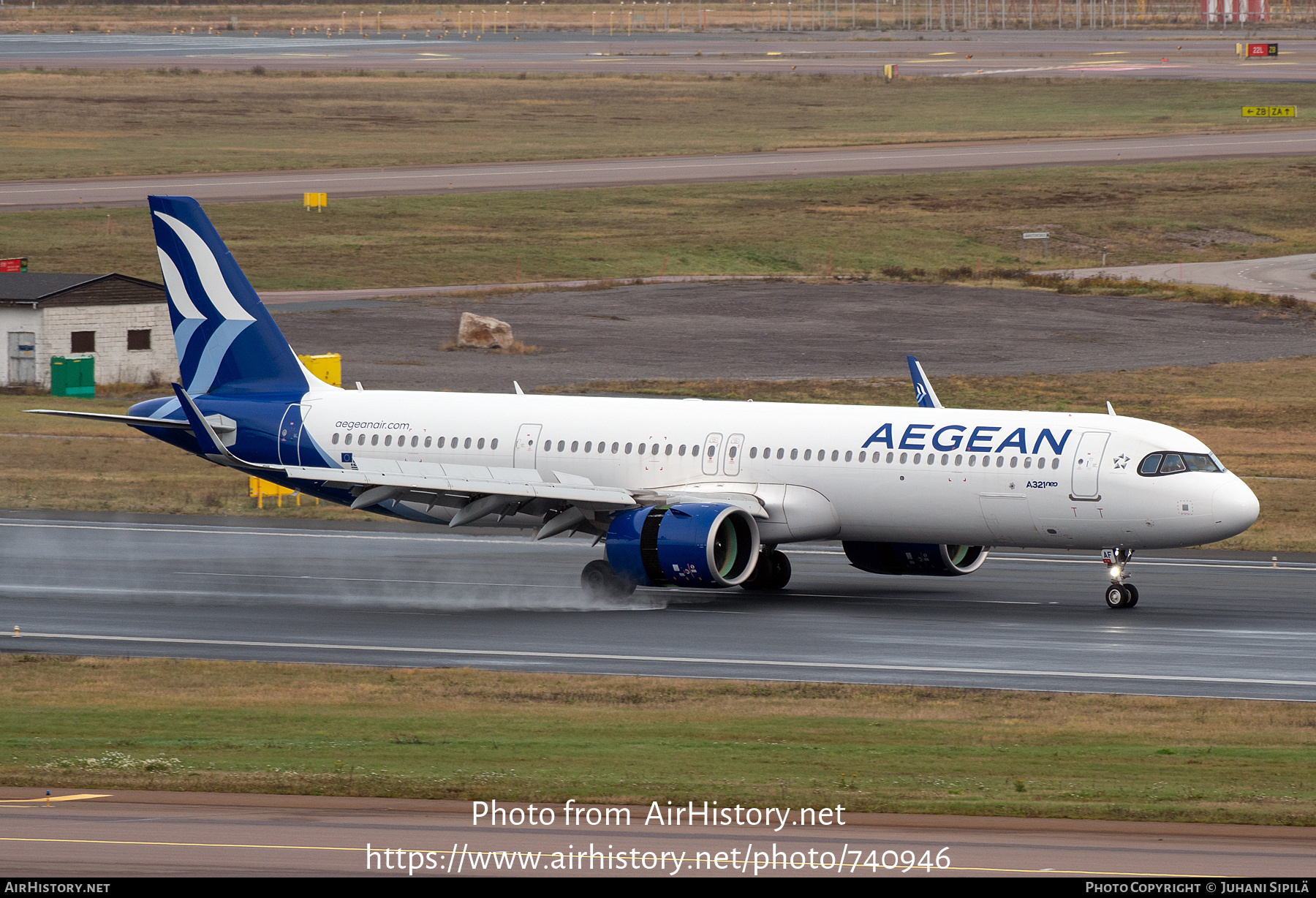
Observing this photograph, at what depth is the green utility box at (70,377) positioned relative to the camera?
74688 mm

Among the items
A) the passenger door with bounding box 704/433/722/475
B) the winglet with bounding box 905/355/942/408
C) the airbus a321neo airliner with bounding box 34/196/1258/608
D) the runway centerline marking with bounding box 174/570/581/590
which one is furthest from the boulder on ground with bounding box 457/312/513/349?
the passenger door with bounding box 704/433/722/475

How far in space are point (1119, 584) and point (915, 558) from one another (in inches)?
185

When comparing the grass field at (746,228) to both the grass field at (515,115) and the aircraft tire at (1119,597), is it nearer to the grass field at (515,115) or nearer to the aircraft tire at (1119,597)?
the grass field at (515,115)

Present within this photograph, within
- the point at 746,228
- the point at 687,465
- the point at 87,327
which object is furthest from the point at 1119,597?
the point at 746,228

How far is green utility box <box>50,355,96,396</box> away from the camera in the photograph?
74.7 m

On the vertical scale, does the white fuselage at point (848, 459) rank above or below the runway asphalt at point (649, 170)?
below

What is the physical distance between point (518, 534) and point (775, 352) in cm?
3193

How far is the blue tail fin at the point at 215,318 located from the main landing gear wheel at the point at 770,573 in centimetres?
1193

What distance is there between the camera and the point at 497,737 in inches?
1111

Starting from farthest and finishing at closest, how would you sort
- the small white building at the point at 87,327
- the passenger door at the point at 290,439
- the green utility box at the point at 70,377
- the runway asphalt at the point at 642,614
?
the small white building at the point at 87,327 < the green utility box at the point at 70,377 < the passenger door at the point at 290,439 < the runway asphalt at the point at 642,614

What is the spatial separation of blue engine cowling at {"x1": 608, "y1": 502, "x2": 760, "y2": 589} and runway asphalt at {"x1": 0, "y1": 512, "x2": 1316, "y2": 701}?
0.91 metres

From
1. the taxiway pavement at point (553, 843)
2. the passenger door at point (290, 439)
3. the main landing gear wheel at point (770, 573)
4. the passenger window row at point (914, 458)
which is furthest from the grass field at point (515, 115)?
the taxiway pavement at point (553, 843)

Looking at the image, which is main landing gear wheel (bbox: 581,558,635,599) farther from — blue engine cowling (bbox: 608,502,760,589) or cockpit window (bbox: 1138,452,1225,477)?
cockpit window (bbox: 1138,452,1225,477)
